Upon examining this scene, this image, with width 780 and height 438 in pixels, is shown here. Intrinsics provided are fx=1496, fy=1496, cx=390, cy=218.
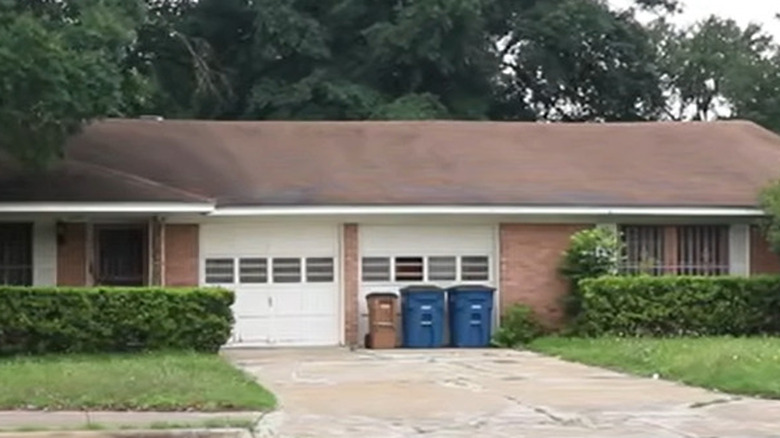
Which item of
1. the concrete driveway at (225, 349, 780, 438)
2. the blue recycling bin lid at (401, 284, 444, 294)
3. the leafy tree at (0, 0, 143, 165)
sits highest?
the leafy tree at (0, 0, 143, 165)

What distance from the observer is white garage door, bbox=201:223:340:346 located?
88.3 feet

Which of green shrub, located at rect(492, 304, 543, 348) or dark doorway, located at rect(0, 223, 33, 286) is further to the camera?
green shrub, located at rect(492, 304, 543, 348)

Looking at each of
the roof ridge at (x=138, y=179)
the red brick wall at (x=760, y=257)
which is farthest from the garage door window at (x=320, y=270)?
the red brick wall at (x=760, y=257)

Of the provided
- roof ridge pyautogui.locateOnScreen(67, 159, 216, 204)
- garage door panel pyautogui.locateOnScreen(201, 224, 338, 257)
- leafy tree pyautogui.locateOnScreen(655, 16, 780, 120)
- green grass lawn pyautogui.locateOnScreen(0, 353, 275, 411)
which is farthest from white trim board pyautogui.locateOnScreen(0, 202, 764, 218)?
leafy tree pyautogui.locateOnScreen(655, 16, 780, 120)

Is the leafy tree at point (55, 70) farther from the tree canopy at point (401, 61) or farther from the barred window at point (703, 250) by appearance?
the tree canopy at point (401, 61)

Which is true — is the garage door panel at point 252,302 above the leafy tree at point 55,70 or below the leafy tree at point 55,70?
below

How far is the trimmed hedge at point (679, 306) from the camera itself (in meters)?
25.7

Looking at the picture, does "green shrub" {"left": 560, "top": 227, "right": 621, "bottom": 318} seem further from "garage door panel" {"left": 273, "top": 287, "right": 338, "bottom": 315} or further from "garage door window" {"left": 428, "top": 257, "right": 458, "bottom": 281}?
"garage door panel" {"left": 273, "top": 287, "right": 338, "bottom": 315}

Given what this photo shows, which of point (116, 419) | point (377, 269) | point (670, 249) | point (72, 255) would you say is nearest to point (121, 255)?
point (72, 255)

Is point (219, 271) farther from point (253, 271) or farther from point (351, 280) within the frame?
point (351, 280)

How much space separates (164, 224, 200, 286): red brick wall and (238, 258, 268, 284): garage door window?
0.86 metres

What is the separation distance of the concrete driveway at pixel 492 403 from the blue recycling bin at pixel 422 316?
3974 mm

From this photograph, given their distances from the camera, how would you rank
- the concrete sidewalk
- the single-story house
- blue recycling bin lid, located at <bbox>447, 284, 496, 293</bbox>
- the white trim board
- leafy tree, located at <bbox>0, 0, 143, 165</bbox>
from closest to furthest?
1. the concrete sidewalk
2. leafy tree, located at <bbox>0, 0, 143, 165</bbox>
3. the white trim board
4. the single-story house
5. blue recycling bin lid, located at <bbox>447, 284, 496, 293</bbox>

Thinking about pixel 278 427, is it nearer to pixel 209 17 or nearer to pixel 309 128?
pixel 309 128
